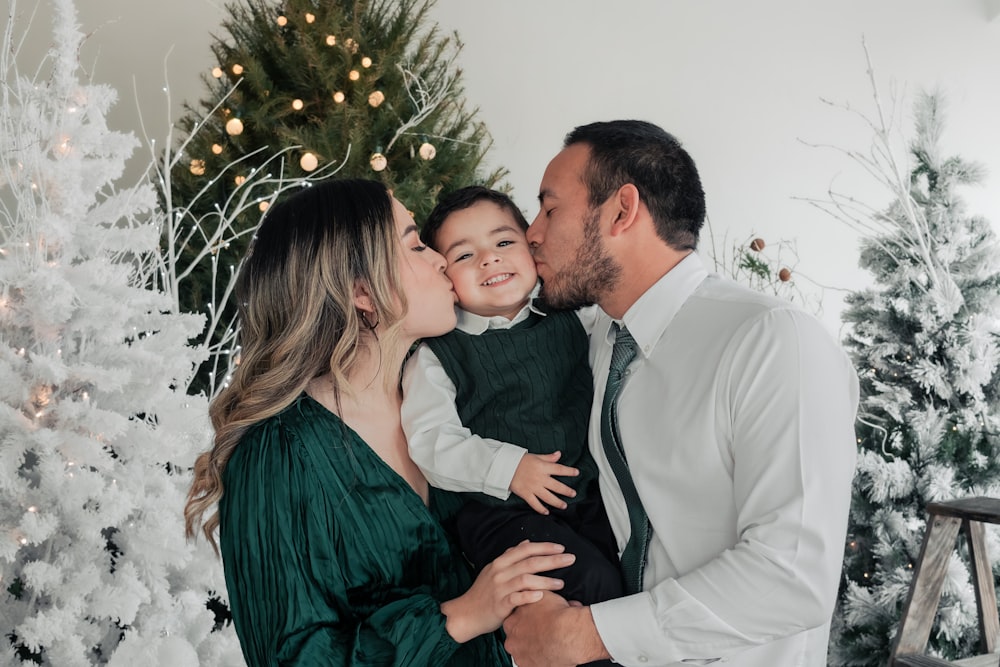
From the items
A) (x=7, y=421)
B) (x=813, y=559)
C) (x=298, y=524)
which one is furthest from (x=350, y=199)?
(x=7, y=421)

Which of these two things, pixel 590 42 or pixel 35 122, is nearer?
pixel 35 122

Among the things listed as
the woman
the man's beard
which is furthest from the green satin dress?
the man's beard

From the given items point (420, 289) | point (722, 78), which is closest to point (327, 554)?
point (420, 289)

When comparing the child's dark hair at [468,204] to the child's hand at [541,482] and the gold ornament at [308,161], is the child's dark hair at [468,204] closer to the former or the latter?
the child's hand at [541,482]

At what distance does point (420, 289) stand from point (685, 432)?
23.4 inches

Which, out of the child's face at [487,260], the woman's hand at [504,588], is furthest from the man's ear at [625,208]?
the woman's hand at [504,588]

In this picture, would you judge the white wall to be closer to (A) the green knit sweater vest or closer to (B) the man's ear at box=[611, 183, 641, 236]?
(A) the green knit sweater vest

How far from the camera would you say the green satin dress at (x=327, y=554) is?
4.86 ft

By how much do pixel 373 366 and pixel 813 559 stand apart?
34.6 inches

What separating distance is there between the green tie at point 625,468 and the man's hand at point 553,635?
0.16 metres

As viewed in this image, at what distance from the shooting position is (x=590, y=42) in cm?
505

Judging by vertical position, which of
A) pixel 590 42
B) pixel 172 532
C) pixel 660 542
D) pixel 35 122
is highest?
pixel 590 42

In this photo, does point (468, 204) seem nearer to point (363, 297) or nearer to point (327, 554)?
point (363, 297)

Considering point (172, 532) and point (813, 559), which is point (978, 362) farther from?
point (172, 532)
